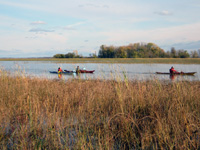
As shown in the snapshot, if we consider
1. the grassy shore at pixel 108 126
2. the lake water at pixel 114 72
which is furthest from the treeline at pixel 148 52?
the grassy shore at pixel 108 126

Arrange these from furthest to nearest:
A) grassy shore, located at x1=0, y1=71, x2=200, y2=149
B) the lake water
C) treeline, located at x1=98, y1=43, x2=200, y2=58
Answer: treeline, located at x1=98, y1=43, x2=200, y2=58
the lake water
grassy shore, located at x1=0, y1=71, x2=200, y2=149

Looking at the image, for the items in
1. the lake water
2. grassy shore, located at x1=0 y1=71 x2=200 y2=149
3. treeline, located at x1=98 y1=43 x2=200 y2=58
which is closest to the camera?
grassy shore, located at x1=0 y1=71 x2=200 y2=149

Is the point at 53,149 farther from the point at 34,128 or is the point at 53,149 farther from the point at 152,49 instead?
the point at 152,49

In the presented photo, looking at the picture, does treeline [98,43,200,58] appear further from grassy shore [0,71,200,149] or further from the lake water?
grassy shore [0,71,200,149]

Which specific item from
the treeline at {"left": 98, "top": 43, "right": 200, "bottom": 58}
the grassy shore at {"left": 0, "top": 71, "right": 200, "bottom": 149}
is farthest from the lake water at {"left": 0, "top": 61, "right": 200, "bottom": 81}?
the treeline at {"left": 98, "top": 43, "right": 200, "bottom": 58}

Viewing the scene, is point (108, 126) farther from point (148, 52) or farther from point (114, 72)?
point (148, 52)

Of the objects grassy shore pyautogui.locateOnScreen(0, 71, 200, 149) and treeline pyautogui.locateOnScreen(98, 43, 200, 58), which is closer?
grassy shore pyautogui.locateOnScreen(0, 71, 200, 149)

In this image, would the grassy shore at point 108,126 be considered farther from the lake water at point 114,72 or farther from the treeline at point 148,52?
the treeline at point 148,52

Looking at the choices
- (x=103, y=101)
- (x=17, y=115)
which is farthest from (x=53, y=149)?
(x=103, y=101)

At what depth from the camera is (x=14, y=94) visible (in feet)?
19.7

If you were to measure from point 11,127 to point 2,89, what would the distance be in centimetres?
275

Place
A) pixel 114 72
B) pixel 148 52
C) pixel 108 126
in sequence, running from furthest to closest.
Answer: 1. pixel 148 52
2. pixel 114 72
3. pixel 108 126

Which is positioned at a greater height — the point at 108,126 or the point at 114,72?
the point at 114,72

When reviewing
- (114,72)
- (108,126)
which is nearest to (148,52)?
(114,72)
